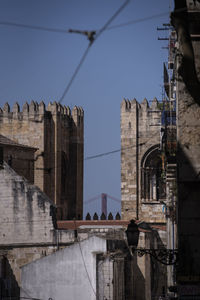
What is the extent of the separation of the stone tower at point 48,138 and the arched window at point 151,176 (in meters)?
6.39

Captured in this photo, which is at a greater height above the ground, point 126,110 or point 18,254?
point 126,110

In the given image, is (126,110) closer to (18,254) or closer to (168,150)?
(18,254)

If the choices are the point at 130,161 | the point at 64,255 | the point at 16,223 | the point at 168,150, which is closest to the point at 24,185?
the point at 16,223

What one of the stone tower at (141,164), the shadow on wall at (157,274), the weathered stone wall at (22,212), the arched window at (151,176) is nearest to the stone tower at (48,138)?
the stone tower at (141,164)

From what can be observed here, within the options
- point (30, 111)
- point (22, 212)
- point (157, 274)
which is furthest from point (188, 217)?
point (30, 111)

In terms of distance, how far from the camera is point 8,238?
42375 mm

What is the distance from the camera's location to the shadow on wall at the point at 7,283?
38625mm

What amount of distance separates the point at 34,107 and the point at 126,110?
6.38 meters

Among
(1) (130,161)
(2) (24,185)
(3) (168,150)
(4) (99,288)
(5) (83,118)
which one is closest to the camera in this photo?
(3) (168,150)

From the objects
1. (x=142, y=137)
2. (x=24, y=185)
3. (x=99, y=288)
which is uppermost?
(x=142, y=137)

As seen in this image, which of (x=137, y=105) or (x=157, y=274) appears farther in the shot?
(x=137, y=105)

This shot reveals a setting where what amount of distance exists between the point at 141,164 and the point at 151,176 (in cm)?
101

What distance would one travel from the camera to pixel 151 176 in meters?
60.5

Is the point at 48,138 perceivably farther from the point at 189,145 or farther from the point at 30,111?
the point at 189,145
